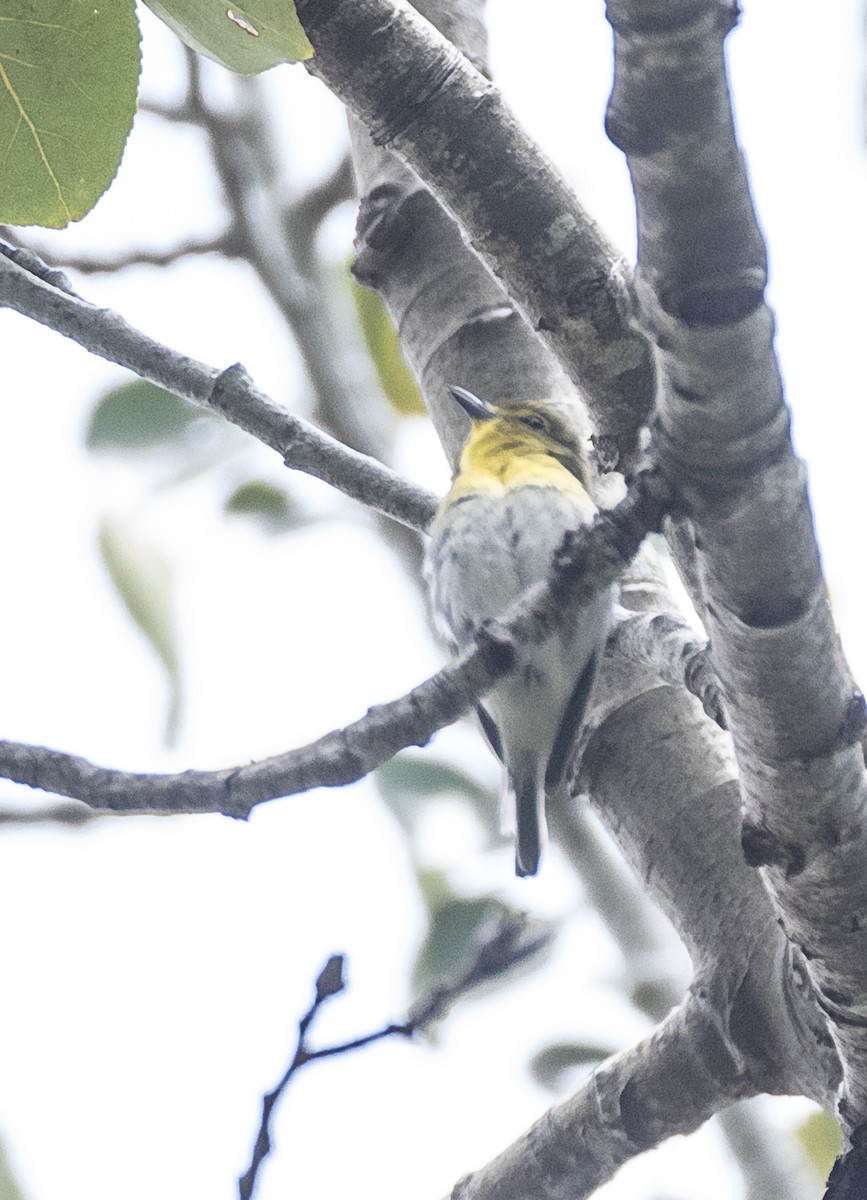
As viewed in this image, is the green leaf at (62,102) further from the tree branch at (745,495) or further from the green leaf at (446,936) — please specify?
the green leaf at (446,936)

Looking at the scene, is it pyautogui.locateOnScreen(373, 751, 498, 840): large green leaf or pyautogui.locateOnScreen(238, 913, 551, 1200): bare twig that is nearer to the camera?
pyautogui.locateOnScreen(238, 913, 551, 1200): bare twig

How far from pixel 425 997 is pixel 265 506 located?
266 cm

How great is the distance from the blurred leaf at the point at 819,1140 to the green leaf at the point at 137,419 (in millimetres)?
2061

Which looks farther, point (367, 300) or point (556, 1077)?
point (367, 300)

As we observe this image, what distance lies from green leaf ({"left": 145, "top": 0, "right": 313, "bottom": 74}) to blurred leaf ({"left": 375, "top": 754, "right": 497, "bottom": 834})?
8.53 feet

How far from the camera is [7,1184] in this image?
2.21 metres

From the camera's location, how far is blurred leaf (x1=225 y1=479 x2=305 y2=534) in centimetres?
361

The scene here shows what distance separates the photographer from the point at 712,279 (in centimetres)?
91

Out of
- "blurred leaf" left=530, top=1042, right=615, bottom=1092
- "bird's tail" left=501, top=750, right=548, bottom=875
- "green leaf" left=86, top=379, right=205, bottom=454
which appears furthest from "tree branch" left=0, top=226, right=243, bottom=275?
"blurred leaf" left=530, top=1042, right=615, bottom=1092

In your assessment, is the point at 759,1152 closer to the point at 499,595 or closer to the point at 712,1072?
the point at 499,595

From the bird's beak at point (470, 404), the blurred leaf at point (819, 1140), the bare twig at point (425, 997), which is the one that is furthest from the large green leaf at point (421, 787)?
the bare twig at point (425, 997)

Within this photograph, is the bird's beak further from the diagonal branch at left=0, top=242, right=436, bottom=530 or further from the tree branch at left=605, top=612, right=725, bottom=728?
the tree branch at left=605, top=612, right=725, bottom=728

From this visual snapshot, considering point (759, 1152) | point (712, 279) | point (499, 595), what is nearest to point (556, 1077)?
point (759, 1152)

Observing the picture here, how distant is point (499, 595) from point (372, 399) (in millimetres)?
840
